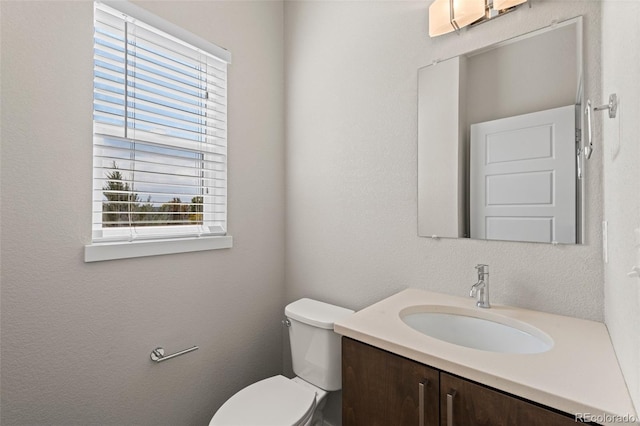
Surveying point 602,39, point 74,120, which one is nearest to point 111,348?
point 74,120

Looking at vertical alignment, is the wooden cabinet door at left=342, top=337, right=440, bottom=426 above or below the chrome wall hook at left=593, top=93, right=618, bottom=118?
below

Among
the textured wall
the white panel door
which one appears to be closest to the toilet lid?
the textured wall

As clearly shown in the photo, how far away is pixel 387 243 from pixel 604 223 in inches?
31.5

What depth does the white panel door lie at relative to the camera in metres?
1.09

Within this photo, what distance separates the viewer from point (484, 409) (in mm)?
741

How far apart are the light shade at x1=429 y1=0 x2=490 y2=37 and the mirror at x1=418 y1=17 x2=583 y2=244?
0.13 meters

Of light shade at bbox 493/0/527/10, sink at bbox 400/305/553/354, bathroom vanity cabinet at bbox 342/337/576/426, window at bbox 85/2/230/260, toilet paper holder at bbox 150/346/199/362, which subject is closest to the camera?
bathroom vanity cabinet at bbox 342/337/576/426

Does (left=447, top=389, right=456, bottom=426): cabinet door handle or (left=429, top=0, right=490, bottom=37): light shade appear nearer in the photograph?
(left=447, top=389, right=456, bottom=426): cabinet door handle

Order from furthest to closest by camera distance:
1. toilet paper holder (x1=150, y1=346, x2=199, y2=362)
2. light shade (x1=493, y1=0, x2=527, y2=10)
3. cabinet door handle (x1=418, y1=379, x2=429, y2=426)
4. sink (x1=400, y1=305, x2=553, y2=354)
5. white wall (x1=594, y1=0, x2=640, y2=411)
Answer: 1. toilet paper holder (x1=150, y1=346, x2=199, y2=362)
2. light shade (x1=493, y1=0, x2=527, y2=10)
3. sink (x1=400, y1=305, x2=553, y2=354)
4. cabinet door handle (x1=418, y1=379, x2=429, y2=426)
5. white wall (x1=594, y1=0, x2=640, y2=411)

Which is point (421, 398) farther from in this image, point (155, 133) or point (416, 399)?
point (155, 133)

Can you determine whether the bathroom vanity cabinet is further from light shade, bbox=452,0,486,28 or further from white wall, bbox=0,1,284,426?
light shade, bbox=452,0,486,28

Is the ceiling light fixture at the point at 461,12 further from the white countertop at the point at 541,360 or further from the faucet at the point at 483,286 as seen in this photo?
the white countertop at the point at 541,360

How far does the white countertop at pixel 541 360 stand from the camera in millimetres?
635

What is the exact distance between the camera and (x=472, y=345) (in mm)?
1153
